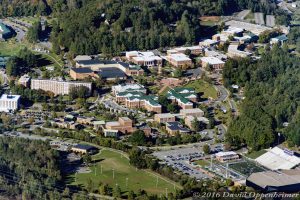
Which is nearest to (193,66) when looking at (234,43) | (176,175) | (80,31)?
(234,43)

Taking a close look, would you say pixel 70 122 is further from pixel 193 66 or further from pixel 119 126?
pixel 193 66

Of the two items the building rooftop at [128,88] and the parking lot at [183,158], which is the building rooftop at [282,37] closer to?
A: the building rooftop at [128,88]

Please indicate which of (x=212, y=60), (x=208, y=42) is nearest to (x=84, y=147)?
(x=212, y=60)

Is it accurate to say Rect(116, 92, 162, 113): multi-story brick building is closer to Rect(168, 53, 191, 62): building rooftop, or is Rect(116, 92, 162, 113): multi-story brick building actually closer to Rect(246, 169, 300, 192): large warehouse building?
Rect(168, 53, 191, 62): building rooftop

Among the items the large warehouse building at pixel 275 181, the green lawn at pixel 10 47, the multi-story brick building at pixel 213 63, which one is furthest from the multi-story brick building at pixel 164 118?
the green lawn at pixel 10 47

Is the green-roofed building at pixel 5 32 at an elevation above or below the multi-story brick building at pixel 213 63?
above

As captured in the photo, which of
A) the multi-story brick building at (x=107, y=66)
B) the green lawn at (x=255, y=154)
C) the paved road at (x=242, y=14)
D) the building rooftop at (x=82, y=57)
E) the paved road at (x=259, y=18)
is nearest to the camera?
the green lawn at (x=255, y=154)

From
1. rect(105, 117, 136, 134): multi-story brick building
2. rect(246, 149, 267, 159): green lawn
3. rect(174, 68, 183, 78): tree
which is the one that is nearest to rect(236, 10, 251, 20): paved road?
rect(174, 68, 183, 78): tree
